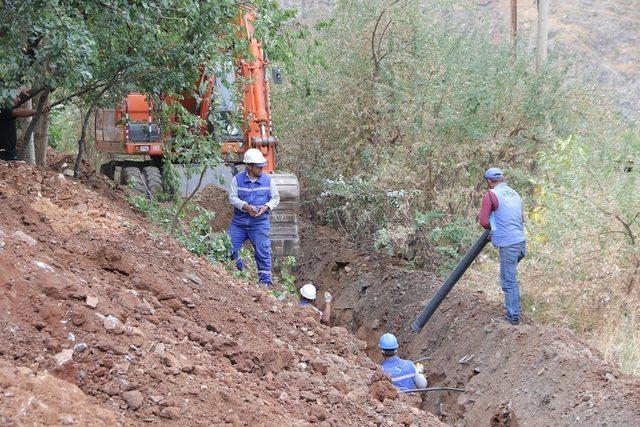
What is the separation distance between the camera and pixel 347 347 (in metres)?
9.48

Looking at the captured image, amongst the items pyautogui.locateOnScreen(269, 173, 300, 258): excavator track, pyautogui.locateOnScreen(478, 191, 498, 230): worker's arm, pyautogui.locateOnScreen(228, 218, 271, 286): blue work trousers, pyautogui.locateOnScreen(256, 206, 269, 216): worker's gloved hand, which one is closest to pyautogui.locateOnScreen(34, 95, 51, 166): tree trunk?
pyautogui.locateOnScreen(228, 218, 271, 286): blue work trousers

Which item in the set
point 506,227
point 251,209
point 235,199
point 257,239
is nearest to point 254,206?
point 251,209

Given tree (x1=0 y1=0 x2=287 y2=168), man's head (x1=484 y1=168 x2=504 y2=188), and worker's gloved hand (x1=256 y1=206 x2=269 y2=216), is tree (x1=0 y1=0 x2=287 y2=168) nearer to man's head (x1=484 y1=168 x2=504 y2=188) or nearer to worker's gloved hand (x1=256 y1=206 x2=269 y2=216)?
worker's gloved hand (x1=256 y1=206 x2=269 y2=216)

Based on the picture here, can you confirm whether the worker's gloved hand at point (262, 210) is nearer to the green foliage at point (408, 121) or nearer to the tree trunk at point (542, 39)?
the green foliage at point (408, 121)

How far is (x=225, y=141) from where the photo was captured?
48.4 feet

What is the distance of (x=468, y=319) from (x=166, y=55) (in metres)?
5.00

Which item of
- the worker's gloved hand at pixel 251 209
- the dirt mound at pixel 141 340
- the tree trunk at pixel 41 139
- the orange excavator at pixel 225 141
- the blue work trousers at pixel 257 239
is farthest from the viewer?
the orange excavator at pixel 225 141

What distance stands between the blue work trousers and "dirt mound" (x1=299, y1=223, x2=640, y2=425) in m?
2.21

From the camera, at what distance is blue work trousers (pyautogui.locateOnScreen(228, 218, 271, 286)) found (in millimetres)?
11891

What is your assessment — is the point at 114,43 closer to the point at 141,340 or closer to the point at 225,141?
the point at 225,141

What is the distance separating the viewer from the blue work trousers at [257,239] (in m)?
11.9

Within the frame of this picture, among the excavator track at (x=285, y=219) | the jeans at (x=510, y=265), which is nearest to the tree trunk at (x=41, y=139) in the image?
the excavator track at (x=285, y=219)

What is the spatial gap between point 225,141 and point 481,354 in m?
5.71

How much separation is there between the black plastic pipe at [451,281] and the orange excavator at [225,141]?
10.0ft
